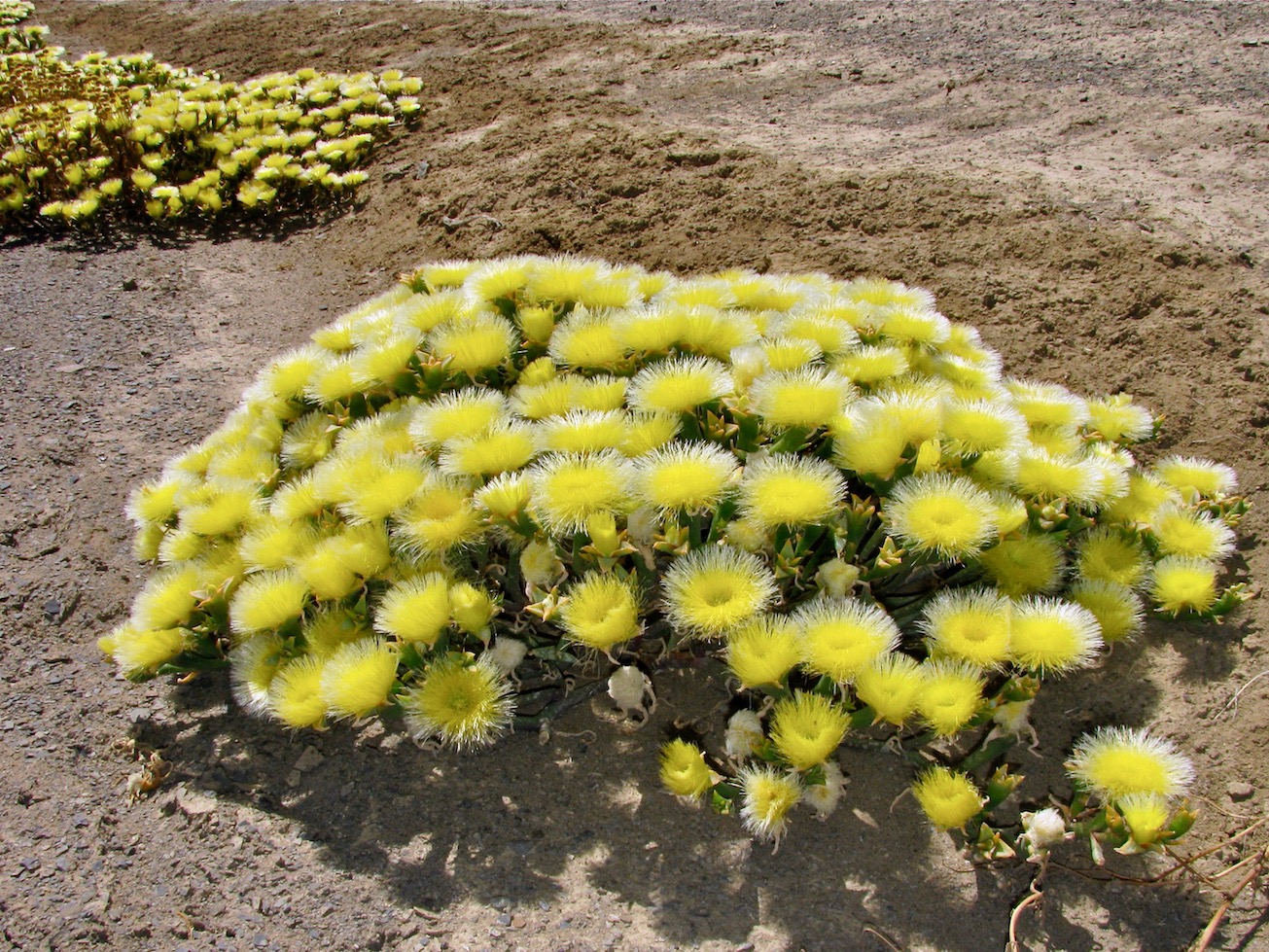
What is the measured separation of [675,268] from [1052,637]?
96.2 inches

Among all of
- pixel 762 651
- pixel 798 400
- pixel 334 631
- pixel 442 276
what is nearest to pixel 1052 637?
pixel 762 651

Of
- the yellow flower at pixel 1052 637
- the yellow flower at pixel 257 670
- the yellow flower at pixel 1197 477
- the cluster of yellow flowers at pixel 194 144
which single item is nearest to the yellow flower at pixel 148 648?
the yellow flower at pixel 257 670

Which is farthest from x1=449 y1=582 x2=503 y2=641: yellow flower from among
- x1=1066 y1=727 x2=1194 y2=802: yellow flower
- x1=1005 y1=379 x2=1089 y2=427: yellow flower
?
x1=1005 y1=379 x2=1089 y2=427: yellow flower

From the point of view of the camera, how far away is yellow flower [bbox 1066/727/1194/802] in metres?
1.40

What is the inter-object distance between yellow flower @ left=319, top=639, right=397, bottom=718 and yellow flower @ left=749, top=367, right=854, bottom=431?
2.76ft

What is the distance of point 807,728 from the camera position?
141 cm

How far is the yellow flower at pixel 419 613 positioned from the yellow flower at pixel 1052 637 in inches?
39.5

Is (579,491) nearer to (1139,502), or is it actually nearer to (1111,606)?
(1111,606)

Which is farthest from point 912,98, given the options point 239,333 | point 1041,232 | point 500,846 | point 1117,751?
point 500,846

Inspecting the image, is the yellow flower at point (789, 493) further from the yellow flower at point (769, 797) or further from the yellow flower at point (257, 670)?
the yellow flower at point (257, 670)

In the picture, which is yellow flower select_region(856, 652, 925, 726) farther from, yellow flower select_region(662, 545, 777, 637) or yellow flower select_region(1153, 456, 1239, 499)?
yellow flower select_region(1153, 456, 1239, 499)

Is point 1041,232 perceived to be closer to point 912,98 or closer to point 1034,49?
point 912,98

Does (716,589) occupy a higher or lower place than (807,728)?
higher

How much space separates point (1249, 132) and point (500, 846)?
14.3 ft
